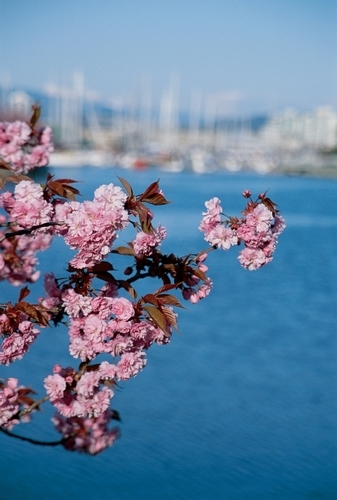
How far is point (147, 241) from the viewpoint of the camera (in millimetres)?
2420

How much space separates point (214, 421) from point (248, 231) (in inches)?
132

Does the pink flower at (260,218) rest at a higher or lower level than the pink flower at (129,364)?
higher

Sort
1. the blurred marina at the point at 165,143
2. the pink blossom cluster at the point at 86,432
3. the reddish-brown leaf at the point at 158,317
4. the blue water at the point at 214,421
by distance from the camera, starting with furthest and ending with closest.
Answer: the blurred marina at the point at 165,143, the blue water at the point at 214,421, the pink blossom cluster at the point at 86,432, the reddish-brown leaf at the point at 158,317

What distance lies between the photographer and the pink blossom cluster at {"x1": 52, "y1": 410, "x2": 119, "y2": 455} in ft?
Answer: 11.6

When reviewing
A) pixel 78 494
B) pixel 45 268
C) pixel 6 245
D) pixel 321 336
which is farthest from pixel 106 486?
pixel 45 268

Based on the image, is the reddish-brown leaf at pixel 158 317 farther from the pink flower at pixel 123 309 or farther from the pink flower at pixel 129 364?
the pink flower at pixel 129 364

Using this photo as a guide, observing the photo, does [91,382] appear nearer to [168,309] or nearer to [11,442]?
[168,309]

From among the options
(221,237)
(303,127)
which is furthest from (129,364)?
(303,127)

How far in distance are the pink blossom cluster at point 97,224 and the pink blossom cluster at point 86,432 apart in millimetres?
1324

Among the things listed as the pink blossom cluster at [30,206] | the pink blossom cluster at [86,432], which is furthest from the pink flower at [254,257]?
the pink blossom cluster at [86,432]

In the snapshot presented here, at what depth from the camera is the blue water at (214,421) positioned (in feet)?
15.6

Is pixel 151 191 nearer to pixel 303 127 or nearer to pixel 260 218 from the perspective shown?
pixel 260 218

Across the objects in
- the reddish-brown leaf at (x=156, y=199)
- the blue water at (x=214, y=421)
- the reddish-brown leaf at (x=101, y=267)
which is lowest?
the blue water at (x=214, y=421)

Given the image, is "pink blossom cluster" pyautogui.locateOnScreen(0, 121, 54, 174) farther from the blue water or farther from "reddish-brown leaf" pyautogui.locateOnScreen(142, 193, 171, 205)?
the blue water
